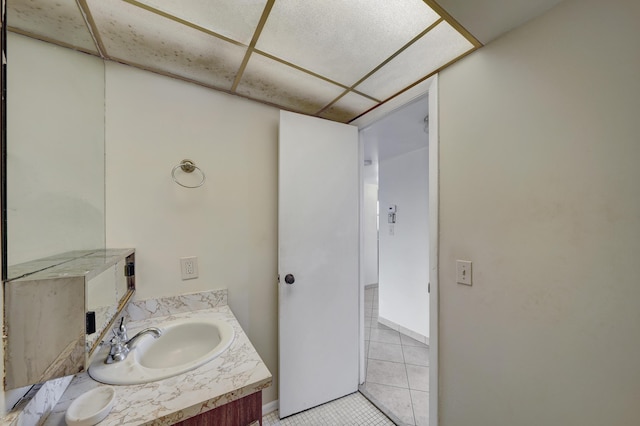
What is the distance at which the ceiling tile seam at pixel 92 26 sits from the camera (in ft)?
3.07

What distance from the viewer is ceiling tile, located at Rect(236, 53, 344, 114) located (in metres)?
1.32

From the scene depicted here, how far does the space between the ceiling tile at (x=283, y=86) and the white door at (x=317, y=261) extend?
0.40ft

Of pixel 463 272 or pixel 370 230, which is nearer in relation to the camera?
pixel 463 272

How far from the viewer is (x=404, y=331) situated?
2840mm

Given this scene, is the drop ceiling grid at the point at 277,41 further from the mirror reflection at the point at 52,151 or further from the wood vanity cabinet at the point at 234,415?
the wood vanity cabinet at the point at 234,415

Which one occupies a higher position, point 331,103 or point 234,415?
point 331,103

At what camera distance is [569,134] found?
87 cm

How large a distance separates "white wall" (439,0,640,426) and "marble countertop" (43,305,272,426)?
1.01 meters

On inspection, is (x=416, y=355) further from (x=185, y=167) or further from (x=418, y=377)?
(x=185, y=167)

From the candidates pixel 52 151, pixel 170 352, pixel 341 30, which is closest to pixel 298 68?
pixel 341 30

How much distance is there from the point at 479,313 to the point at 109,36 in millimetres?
2130

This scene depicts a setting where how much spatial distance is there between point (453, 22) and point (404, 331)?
9.55 feet

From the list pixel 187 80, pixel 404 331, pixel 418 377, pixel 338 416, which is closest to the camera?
pixel 187 80

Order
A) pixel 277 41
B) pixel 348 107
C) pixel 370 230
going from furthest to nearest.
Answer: pixel 370 230 → pixel 348 107 → pixel 277 41
